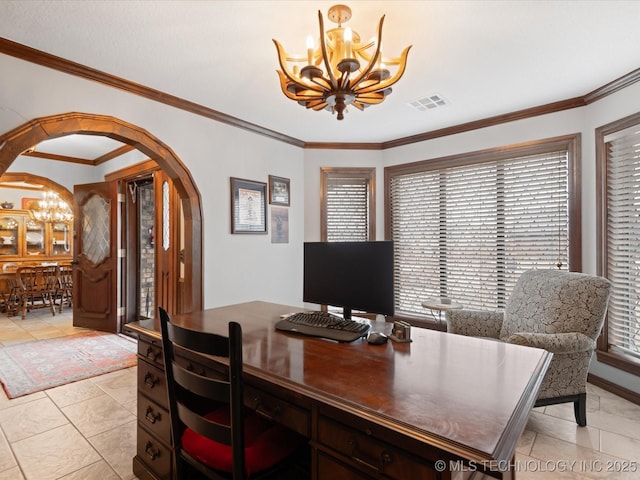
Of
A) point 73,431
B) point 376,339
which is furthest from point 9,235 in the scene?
point 376,339

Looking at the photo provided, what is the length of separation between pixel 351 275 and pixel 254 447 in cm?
88

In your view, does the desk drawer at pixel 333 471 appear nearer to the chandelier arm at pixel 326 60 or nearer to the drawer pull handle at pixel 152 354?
the drawer pull handle at pixel 152 354

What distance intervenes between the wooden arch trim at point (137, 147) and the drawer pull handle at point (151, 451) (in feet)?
5.12

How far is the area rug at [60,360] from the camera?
318 cm

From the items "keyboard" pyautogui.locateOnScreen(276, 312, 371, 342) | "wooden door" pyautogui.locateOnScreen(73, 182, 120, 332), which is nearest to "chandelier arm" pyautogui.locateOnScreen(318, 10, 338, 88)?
"keyboard" pyautogui.locateOnScreen(276, 312, 371, 342)

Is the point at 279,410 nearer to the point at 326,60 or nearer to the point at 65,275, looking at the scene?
the point at 326,60

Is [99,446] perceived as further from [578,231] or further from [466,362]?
[578,231]

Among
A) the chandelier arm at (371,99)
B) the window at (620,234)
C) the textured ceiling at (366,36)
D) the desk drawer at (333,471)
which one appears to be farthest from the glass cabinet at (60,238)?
the window at (620,234)

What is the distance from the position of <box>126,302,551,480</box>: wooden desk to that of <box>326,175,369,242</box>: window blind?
2928 mm

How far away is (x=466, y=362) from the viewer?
1.33 metres

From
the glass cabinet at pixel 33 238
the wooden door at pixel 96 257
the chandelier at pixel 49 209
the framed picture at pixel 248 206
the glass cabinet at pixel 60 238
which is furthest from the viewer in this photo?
the glass cabinet at pixel 60 238

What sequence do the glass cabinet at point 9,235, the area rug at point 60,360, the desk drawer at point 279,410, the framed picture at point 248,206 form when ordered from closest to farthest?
the desk drawer at point 279,410
the area rug at point 60,360
the framed picture at point 248,206
the glass cabinet at point 9,235

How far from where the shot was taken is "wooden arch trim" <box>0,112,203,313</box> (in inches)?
91.9

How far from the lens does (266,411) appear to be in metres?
1.22
